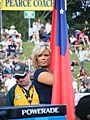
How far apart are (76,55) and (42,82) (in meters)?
4.90

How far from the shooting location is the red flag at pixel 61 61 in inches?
128

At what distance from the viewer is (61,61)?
349 cm

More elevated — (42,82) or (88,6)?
(88,6)

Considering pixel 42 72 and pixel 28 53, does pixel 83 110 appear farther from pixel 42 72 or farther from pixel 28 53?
pixel 28 53

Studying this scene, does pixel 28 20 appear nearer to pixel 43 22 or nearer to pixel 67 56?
pixel 43 22

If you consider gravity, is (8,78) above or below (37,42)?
below

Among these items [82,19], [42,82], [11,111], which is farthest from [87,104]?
[82,19]

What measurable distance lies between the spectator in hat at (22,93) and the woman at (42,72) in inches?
2.0

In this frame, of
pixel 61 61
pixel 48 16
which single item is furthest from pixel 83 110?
pixel 48 16

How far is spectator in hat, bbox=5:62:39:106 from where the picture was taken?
2613 mm

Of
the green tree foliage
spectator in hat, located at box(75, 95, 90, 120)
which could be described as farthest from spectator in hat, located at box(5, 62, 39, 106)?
the green tree foliage

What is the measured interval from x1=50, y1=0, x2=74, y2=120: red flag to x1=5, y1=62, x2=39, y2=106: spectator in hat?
34 centimetres

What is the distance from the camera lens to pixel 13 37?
7367 millimetres

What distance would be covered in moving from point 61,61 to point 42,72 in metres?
0.84
